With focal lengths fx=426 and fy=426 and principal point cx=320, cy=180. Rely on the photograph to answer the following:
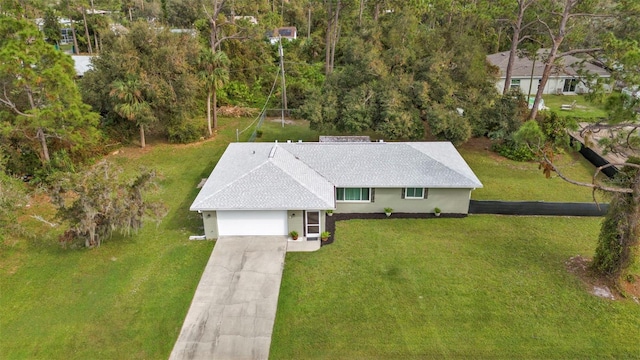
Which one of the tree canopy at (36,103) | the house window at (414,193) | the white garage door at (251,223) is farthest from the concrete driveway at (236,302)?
the tree canopy at (36,103)

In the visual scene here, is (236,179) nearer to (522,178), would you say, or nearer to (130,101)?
(130,101)

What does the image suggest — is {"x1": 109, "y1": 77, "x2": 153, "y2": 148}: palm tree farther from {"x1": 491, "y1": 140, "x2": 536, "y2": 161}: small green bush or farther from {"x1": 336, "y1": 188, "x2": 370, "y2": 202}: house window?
{"x1": 491, "y1": 140, "x2": 536, "y2": 161}: small green bush

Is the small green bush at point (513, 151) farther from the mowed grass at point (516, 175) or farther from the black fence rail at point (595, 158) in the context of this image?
the black fence rail at point (595, 158)

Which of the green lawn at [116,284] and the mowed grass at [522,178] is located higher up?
the mowed grass at [522,178]

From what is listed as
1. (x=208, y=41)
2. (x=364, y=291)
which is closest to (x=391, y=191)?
(x=364, y=291)

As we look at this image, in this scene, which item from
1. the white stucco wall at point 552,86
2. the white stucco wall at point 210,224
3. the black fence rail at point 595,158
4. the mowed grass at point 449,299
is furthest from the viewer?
the white stucco wall at point 552,86

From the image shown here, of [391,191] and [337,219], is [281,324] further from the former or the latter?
[391,191]

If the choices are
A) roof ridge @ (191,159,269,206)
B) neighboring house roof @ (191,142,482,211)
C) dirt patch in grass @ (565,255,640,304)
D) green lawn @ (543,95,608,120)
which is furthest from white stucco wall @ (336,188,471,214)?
green lawn @ (543,95,608,120)
